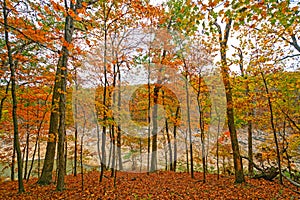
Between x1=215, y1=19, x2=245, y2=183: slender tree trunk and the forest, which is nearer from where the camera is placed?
the forest

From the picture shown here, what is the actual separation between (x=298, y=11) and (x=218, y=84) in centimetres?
822

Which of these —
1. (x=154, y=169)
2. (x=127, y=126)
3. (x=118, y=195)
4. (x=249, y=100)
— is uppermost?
(x=249, y=100)

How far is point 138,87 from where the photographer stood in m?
13.7

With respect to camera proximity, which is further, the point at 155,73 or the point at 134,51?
the point at 155,73

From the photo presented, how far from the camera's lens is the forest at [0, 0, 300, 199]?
610 centimetres

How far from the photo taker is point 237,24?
9.39 feet

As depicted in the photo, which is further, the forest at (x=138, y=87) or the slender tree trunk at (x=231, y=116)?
the slender tree trunk at (x=231, y=116)

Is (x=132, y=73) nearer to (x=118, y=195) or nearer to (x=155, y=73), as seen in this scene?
(x=155, y=73)

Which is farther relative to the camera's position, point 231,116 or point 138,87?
point 138,87

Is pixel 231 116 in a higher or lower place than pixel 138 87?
lower

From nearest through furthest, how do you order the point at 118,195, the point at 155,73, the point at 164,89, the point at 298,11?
the point at 298,11
the point at 118,195
the point at 155,73
the point at 164,89

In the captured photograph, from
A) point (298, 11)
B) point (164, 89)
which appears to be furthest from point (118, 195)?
point (164, 89)

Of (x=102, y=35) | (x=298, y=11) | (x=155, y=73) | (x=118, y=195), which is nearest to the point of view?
(x=298, y=11)

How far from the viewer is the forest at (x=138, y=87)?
20.0 ft
